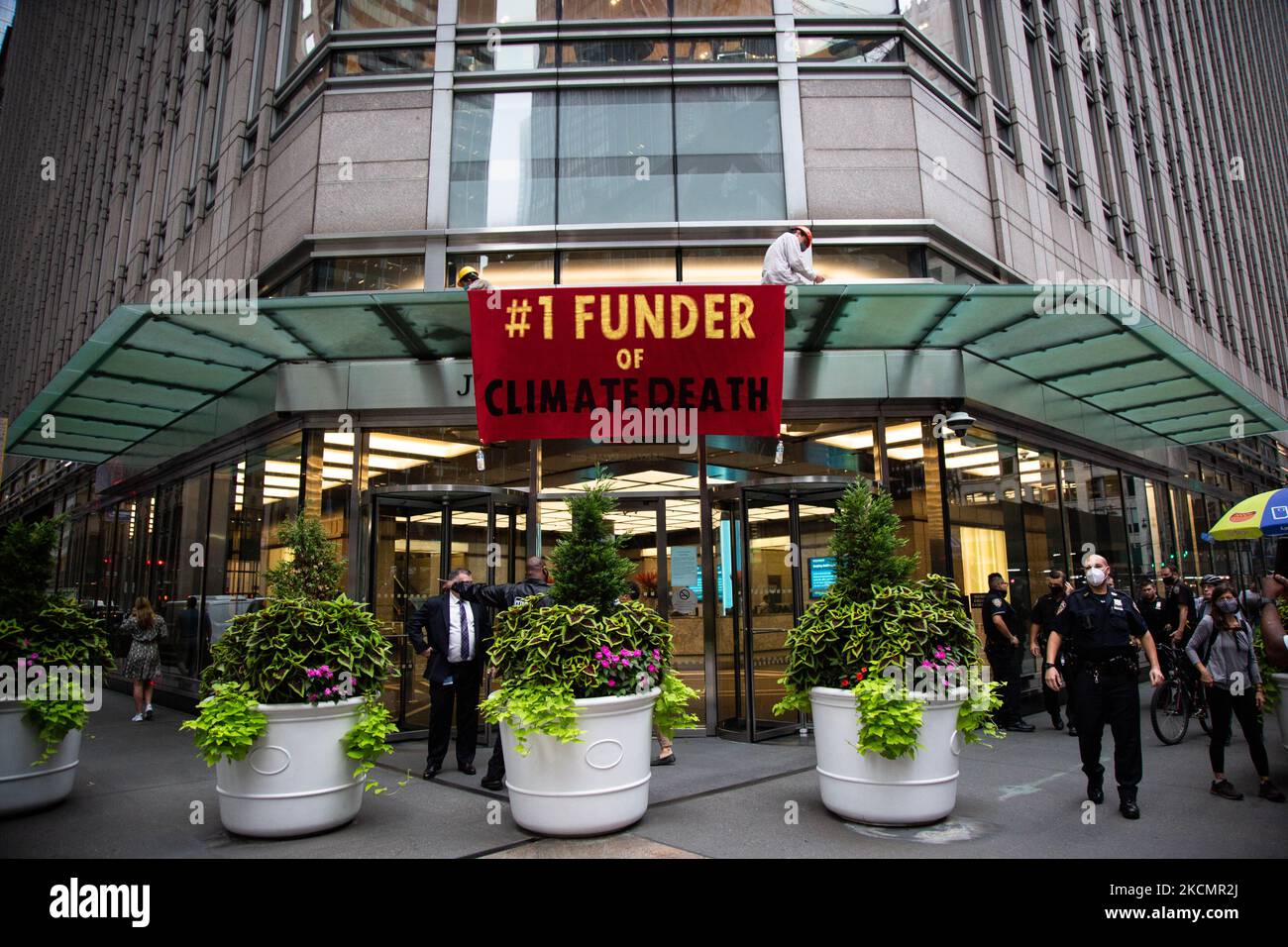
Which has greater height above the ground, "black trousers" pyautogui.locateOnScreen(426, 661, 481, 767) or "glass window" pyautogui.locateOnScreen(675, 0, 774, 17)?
"glass window" pyautogui.locateOnScreen(675, 0, 774, 17)

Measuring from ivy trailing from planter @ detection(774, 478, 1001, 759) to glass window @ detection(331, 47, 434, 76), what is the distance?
10.8 meters

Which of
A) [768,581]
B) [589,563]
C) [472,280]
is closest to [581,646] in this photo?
[589,563]

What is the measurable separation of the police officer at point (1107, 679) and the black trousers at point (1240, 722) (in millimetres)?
953

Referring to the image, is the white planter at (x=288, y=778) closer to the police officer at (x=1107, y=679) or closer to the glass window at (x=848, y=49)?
the police officer at (x=1107, y=679)

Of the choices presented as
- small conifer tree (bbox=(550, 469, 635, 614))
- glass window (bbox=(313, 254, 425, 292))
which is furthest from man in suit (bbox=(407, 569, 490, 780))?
glass window (bbox=(313, 254, 425, 292))

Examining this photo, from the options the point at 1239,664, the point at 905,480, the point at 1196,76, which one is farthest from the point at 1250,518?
the point at 1196,76

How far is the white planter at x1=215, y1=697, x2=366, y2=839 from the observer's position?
5754 millimetres

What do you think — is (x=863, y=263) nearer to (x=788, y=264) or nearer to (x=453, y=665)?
(x=788, y=264)

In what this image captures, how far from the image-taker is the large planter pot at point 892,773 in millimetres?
5938

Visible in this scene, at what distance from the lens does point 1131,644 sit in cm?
668

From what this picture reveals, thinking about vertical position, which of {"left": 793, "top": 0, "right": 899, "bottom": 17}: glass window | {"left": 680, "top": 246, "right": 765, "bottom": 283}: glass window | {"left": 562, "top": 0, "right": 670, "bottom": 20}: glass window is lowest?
{"left": 680, "top": 246, "right": 765, "bottom": 283}: glass window

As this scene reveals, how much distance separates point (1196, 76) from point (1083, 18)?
17049 mm

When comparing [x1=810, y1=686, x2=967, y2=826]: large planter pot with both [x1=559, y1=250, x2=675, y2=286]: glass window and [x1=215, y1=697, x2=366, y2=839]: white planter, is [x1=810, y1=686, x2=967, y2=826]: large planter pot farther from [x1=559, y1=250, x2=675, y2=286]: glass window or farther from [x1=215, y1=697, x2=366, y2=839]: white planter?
[x1=559, y1=250, x2=675, y2=286]: glass window

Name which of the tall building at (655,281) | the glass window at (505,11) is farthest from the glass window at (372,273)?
the glass window at (505,11)
